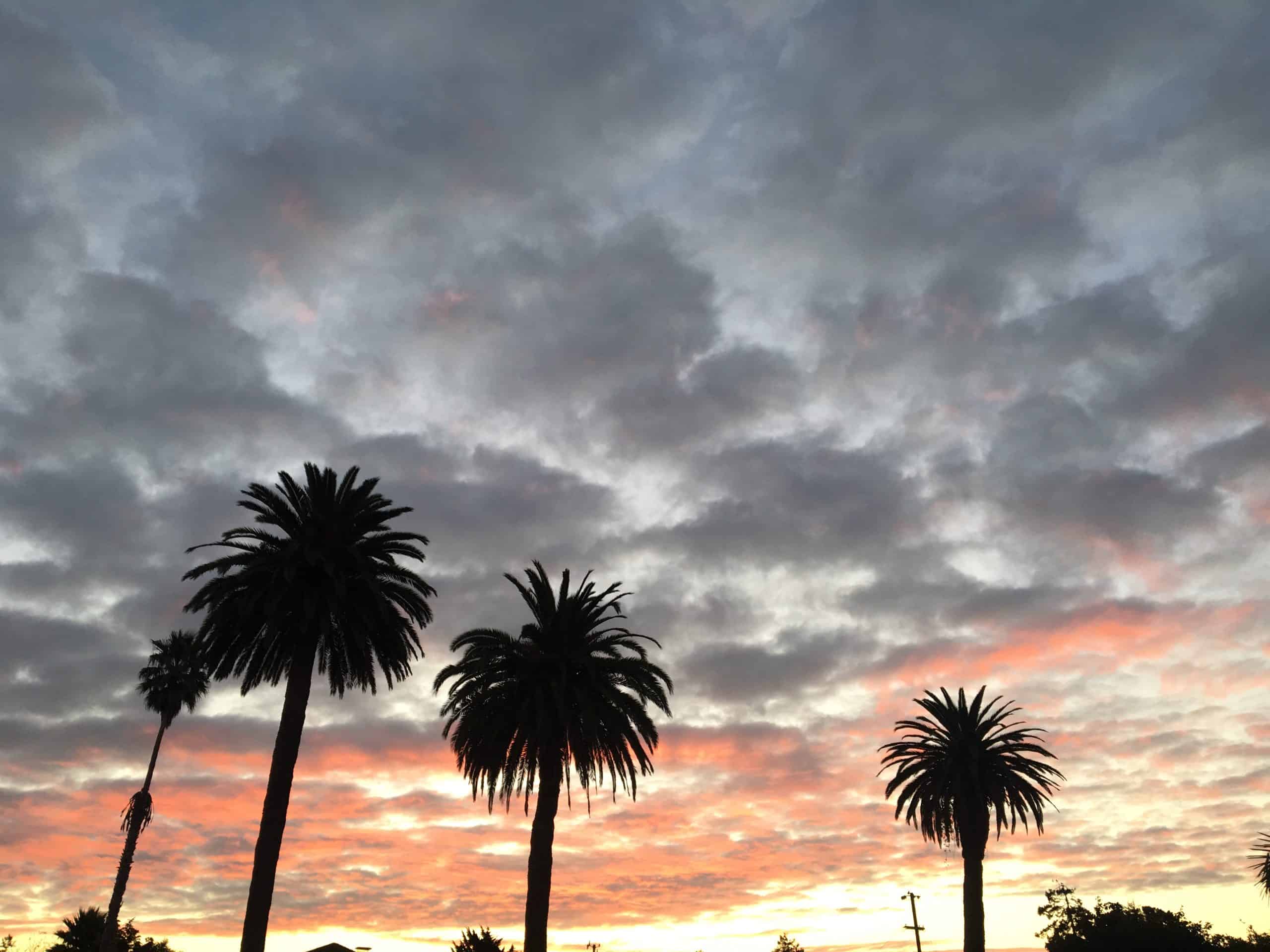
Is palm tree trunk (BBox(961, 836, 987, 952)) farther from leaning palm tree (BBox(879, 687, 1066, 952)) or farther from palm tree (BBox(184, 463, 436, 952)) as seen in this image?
palm tree (BBox(184, 463, 436, 952))

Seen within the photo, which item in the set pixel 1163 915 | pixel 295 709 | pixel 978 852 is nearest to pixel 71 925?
pixel 295 709

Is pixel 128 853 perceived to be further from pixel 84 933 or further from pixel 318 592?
pixel 318 592

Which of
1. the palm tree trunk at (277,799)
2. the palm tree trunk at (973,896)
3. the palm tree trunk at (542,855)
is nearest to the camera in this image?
the palm tree trunk at (277,799)

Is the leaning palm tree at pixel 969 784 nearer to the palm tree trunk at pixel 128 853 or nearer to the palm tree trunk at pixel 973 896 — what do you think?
the palm tree trunk at pixel 973 896

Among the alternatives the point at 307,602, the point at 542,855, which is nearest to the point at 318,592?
the point at 307,602

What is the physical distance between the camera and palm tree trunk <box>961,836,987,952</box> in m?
64.4

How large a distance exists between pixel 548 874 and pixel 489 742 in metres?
5.93

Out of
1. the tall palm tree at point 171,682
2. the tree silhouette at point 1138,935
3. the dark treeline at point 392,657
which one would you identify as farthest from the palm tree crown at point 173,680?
the tree silhouette at point 1138,935

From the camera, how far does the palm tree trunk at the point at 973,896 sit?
6438 centimetres

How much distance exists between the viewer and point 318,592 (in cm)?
4284

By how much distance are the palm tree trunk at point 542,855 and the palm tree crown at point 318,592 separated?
752 cm

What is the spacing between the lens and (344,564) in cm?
4394

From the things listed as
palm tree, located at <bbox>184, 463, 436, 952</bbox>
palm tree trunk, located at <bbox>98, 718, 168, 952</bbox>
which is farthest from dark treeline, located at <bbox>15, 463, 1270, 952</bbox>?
palm tree trunk, located at <bbox>98, 718, 168, 952</bbox>

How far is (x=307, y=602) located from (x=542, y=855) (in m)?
14.5
